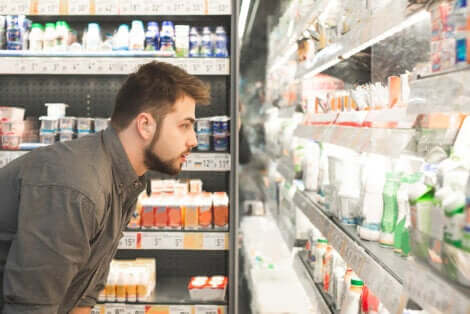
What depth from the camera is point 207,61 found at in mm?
2662

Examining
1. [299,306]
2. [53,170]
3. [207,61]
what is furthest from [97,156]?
[299,306]

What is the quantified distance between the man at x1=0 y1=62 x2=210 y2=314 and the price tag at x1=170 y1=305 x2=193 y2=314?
2.93 ft

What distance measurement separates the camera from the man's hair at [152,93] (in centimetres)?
167

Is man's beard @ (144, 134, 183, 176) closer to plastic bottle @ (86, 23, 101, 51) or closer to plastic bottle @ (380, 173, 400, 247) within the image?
plastic bottle @ (380, 173, 400, 247)

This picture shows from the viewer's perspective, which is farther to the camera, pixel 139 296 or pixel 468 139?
pixel 139 296

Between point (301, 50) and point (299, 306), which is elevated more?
Result: point (301, 50)

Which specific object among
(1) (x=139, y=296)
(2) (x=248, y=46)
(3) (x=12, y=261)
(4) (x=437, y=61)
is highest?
(2) (x=248, y=46)

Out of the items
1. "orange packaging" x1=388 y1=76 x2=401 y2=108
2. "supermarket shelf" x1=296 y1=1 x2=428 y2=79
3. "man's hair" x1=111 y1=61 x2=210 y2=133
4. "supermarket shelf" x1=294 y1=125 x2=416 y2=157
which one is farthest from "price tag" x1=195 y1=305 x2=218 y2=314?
"orange packaging" x1=388 y1=76 x2=401 y2=108

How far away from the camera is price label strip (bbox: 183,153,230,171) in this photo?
2.68 metres

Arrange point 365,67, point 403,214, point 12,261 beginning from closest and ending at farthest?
point 12,261
point 403,214
point 365,67

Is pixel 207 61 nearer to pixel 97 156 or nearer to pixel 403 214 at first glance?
pixel 97 156

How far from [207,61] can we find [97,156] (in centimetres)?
→ 127

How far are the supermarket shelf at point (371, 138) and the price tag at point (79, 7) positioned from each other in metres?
1.56

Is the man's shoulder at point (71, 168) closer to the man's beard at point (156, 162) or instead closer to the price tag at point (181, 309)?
the man's beard at point (156, 162)
